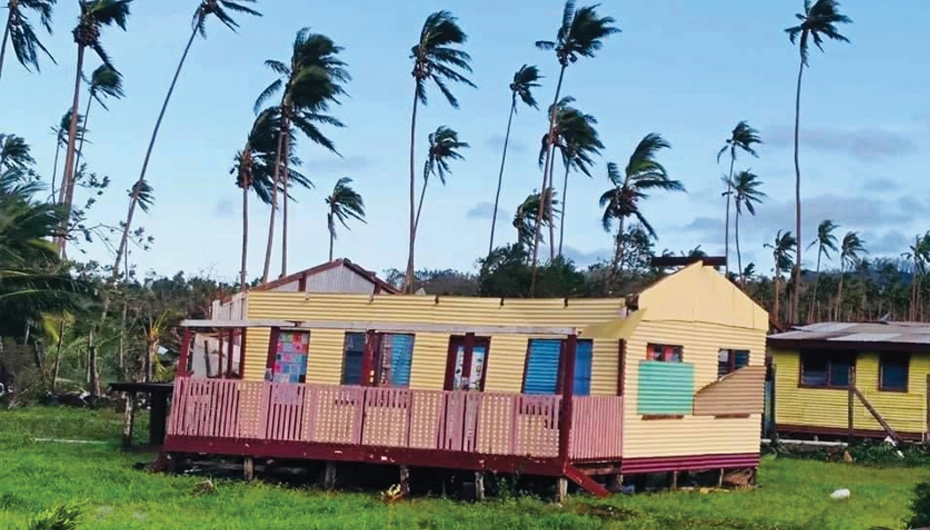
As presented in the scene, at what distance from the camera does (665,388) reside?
18984 mm

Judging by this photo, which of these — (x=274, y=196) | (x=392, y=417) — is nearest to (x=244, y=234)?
(x=274, y=196)

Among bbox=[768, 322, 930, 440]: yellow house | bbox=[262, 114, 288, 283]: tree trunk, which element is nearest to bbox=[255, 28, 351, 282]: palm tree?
bbox=[262, 114, 288, 283]: tree trunk

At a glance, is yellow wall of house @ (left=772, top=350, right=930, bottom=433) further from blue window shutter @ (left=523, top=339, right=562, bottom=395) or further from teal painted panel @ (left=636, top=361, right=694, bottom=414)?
blue window shutter @ (left=523, top=339, right=562, bottom=395)

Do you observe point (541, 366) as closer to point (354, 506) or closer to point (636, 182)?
point (354, 506)

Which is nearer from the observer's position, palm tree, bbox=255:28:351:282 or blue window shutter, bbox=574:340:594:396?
blue window shutter, bbox=574:340:594:396

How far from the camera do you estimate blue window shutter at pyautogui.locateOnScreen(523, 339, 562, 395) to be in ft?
61.5

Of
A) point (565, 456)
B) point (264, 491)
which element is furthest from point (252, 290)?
point (565, 456)

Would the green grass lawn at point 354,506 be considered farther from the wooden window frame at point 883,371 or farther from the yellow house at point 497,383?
the wooden window frame at point 883,371

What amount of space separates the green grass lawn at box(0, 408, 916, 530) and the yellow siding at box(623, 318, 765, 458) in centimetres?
79

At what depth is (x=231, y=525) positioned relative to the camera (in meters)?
13.2

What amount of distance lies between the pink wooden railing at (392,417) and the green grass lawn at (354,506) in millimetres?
803

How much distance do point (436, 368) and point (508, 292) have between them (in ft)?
49.5

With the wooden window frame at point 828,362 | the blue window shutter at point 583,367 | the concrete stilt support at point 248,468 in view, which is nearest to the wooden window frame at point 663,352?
the blue window shutter at point 583,367

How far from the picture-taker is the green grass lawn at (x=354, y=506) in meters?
13.8
